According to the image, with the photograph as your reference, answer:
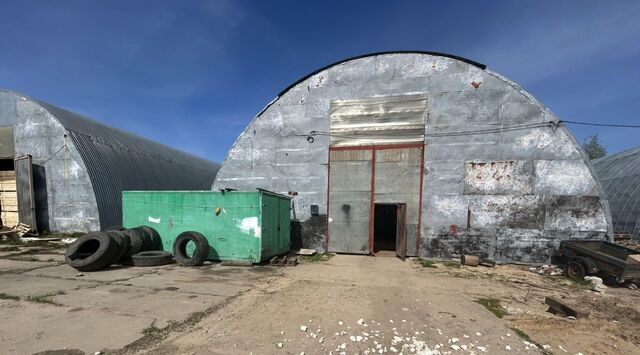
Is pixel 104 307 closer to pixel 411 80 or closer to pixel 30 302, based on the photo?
pixel 30 302

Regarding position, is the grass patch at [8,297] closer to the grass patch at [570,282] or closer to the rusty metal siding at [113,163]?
the rusty metal siding at [113,163]

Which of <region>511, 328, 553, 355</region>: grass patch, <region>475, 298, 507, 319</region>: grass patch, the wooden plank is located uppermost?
<region>511, 328, 553, 355</region>: grass patch

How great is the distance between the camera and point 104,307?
5.55 meters

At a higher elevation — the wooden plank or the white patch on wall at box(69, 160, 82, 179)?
the white patch on wall at box(69, 160, 82, 179)

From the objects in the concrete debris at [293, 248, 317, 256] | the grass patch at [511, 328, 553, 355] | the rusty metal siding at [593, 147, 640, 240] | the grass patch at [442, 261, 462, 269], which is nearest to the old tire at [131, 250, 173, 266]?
the concrete debris at [293, 248, 317, 256]

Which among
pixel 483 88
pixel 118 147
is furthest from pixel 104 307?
pixel 118 147

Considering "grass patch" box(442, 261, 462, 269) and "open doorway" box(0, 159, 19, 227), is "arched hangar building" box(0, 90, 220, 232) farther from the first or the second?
"grass patch" box(442, 261, 462, 269)

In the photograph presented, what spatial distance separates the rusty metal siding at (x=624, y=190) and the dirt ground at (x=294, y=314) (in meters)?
9.27

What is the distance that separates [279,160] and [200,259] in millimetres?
5938

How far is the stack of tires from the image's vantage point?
8570 mm

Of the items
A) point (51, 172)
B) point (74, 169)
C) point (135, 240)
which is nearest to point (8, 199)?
point (51, 172)

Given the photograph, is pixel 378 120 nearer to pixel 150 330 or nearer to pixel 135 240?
pixel 135 240

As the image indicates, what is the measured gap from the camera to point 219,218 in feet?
34.0

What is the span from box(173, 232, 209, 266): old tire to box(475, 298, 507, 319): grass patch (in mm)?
8245
